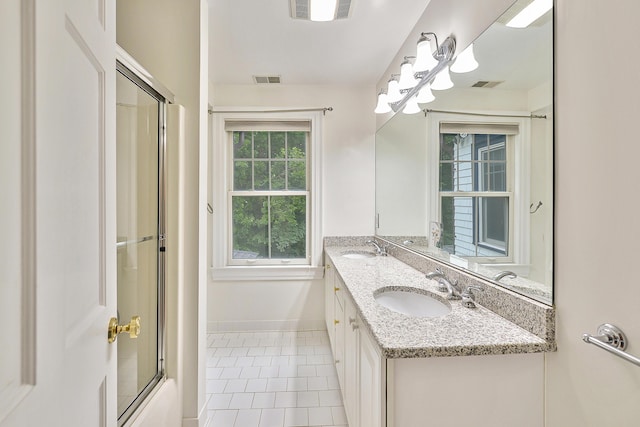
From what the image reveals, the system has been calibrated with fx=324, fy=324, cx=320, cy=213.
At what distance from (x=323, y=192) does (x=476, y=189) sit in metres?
1.81

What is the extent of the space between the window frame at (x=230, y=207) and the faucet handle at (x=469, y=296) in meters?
1.87

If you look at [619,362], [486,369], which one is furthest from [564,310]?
[486,369]

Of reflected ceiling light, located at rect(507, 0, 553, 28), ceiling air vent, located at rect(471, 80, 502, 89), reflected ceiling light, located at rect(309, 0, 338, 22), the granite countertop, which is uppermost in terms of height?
reflected ceiling light, located at rect(309, 0, 338, 22)

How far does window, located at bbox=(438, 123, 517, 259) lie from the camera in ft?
4.26

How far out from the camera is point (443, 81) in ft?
5.75

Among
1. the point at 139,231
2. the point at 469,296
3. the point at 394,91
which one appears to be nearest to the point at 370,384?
the point at 469,296

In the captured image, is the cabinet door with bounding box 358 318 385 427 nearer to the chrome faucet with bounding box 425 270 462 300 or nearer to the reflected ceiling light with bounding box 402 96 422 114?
the chrome faucet with bounding box 425 270 462 300

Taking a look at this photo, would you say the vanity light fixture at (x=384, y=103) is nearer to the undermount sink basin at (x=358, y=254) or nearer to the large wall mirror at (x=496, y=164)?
the large wall mirror at (x=496, y=164)

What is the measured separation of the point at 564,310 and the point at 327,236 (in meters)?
2.32

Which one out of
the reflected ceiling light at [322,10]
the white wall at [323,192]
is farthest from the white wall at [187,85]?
the white wall at [323,192]

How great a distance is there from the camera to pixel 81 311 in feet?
2.13

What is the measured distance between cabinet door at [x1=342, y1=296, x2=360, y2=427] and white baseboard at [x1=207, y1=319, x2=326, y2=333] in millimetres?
1437

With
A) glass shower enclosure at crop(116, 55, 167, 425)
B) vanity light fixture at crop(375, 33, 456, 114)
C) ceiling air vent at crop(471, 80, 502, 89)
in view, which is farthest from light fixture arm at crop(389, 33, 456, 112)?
glass shower enclosure at crop(116, 55, 167, 425)

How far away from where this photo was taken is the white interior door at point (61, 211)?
1.50ft
